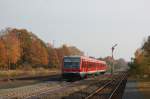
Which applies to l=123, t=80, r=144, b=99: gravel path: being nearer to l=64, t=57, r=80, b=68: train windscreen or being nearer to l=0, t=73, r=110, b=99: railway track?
l=0, t=73, r=110, b=99: railway track

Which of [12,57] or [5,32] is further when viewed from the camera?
[5,32]

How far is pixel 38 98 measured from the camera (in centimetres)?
2075

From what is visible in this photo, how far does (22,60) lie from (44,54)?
669 centimetres

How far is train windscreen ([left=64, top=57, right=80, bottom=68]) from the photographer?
42.4m

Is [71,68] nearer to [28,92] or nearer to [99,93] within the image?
[99,93]

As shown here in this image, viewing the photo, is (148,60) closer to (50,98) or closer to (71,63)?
(71,63)

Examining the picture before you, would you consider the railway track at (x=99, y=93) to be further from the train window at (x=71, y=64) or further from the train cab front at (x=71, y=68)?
the train window at (x=71, y=64)

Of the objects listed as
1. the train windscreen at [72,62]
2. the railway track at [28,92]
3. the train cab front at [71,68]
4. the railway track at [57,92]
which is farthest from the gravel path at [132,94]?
the train windscreen at [72,62]

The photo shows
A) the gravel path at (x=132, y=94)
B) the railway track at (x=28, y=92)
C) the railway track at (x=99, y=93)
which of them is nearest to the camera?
the railway track at (x=28, y=92)

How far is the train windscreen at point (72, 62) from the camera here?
42.4 meters

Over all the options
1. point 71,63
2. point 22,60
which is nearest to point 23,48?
point 22,60

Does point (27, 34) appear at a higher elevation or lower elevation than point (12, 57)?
higher

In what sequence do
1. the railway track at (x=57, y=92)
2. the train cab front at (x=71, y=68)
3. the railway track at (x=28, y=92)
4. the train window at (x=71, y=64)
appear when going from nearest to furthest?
the railway track at (x=28, y=92) → the railway track at (x=57, y=92) → the train cab front at (x=71, y=68) → the train window at (x=71, y=64)

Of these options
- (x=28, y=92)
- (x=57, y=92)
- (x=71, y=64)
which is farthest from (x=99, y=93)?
(x=71, y=64)
